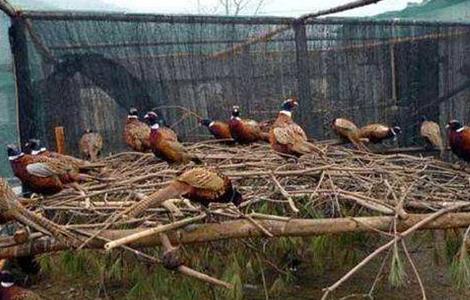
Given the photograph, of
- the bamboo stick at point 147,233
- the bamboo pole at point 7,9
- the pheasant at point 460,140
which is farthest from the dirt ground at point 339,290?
the bamboo pole at point 7,9

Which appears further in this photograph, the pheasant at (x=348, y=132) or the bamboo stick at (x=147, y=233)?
the pheasant at (x=348, y=132)

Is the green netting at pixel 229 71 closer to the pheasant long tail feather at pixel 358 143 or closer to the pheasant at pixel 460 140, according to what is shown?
the pheasant long tail feather at pixel 358 143

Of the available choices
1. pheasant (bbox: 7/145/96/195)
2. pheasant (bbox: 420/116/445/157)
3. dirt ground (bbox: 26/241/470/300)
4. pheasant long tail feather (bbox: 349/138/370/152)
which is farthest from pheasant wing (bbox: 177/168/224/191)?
pheasant (bbox: 420/116/445/157)

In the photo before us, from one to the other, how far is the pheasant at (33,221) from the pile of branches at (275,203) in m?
0.06

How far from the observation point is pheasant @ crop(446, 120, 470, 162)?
461cm

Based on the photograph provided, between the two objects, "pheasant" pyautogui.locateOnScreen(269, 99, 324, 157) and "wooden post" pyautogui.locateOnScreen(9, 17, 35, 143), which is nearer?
"pheasant" pyautogui.locateOnScreen(269, 99, 324, 157)

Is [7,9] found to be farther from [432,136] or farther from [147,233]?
Answer: [432,136]

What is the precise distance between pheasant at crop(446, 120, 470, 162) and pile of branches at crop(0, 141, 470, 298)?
28 centimetres

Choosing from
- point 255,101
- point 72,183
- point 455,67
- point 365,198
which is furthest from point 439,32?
point 72,183

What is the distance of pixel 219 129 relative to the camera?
5672mm

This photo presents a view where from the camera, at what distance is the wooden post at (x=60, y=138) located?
5.25 m

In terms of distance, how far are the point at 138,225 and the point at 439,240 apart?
175 cm

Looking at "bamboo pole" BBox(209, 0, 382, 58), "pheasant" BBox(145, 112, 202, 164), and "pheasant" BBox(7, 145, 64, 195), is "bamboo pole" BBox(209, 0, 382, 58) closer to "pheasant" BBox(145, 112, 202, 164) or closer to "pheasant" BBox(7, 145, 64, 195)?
"pheasant" BBox(145, 112, 202, 164)

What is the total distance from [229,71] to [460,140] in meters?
2.19
